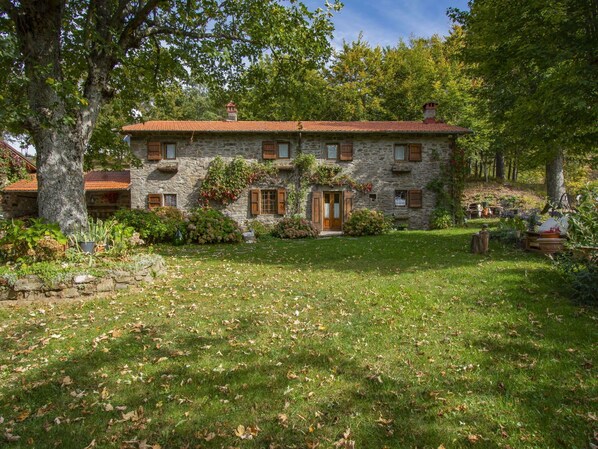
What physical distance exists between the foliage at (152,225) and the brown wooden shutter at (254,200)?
4.85 meters

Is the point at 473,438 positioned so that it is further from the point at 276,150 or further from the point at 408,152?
the point at 408,152

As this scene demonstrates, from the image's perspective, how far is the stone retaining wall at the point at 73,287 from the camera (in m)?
5.54

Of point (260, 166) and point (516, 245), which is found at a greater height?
point (260, 166)

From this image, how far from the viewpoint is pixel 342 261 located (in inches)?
353

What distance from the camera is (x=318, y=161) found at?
58.4ft

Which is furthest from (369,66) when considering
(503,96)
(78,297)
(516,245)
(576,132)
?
(78,297)

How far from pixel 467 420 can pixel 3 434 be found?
342 centimetres

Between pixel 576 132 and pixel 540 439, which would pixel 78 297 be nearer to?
pixel 540 439

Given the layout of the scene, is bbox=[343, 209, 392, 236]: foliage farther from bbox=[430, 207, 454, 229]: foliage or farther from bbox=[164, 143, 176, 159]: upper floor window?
bbox=[164, 143, 176, 159]: upper floor window

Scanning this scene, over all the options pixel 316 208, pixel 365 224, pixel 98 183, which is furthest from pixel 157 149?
pixel 365 224

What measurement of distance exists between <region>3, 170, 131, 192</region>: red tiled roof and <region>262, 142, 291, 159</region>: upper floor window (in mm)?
7280

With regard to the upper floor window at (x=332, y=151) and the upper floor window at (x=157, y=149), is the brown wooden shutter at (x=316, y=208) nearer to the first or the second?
the upper floor window at (x=332, y=151)

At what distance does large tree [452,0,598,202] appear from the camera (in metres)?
8.05

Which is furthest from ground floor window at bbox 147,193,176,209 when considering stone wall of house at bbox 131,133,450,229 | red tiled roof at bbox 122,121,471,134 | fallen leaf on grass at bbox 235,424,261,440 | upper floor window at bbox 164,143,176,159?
fallen leaf on grass at bbox 235,424,261,440
